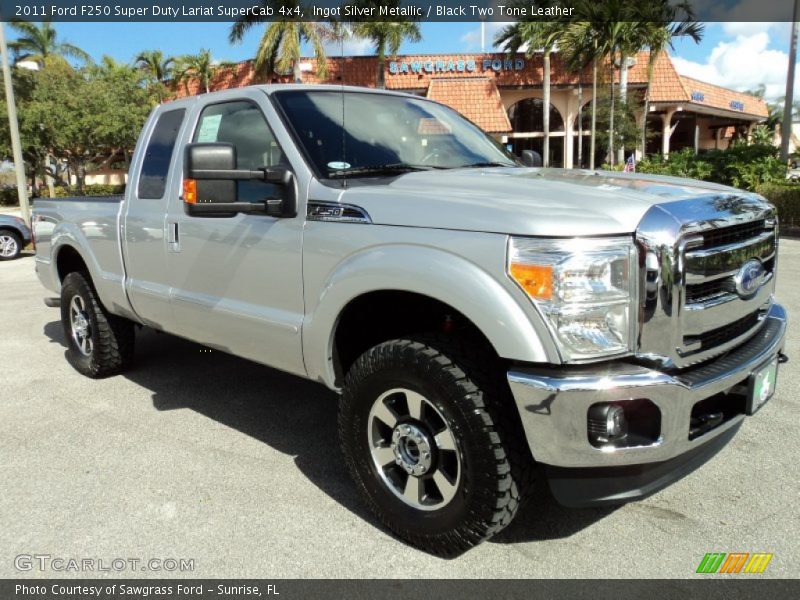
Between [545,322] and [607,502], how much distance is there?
72cm

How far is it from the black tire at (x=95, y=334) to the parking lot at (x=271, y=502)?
324 mm

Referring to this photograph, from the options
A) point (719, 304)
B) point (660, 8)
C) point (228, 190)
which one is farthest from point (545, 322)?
point (660, 8)

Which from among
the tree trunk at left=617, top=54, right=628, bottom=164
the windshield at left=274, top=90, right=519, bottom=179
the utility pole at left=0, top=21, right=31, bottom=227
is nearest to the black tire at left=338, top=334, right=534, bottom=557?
the windshield at left=274, top=90, right=519, bottom=179

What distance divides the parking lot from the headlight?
1008 millimetres

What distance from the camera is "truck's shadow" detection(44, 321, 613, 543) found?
3059 millimetres

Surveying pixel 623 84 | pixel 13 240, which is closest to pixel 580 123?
pixel 623 84

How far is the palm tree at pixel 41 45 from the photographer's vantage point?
136 ft

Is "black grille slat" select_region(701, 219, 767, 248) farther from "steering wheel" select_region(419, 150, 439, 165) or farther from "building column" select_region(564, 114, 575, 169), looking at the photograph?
"building column" select_region(564, 114, 575, 169)

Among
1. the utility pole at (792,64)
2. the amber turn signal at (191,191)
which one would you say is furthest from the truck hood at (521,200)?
the utility pole at (792,64)

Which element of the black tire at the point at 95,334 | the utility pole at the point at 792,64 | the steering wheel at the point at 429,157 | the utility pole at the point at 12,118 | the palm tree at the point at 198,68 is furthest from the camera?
the palm tree at the point at 198,68

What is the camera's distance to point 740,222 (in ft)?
8.51

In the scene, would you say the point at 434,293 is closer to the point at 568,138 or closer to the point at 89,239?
the point at 89,239

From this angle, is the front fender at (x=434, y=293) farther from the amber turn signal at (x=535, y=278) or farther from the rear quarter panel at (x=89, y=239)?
the rear quarter panel at (x=89, y=239)

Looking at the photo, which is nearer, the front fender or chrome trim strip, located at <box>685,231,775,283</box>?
the front fender
